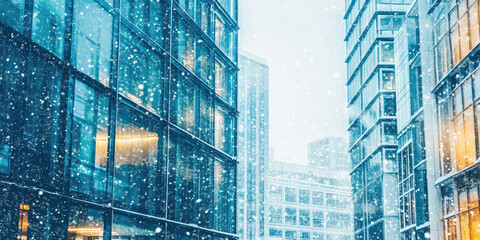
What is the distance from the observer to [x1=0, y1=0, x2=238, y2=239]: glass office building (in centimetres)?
1272

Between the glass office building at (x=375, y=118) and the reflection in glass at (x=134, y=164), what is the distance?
2527cm

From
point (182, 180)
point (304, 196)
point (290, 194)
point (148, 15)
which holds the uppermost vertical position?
point (290, 194)

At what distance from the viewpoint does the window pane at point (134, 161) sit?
16.7 m

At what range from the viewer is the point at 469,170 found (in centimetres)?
2194

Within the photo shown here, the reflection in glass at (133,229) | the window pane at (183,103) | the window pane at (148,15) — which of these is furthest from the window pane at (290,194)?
the reflection in glass at (133,229)

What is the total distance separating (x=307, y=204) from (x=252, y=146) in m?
27.8

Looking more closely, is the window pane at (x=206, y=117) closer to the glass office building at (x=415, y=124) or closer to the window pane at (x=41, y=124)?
the glass office building at (x=415, y=124)

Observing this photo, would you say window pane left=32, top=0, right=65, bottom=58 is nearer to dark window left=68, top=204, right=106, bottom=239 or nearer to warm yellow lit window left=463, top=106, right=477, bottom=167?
dark window left=68, top=204, right=106, bottom=239

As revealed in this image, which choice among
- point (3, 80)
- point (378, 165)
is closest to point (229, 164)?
point (3, 80)

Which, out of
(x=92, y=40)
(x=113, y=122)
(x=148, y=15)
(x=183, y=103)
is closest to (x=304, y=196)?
(x=183, y=103)

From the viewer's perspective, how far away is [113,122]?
16.2 m

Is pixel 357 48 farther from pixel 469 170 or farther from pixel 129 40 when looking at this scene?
pixel 129 40

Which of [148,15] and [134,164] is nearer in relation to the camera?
[134,164]

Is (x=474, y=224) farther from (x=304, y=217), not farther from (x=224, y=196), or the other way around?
(x=304, y=217)
